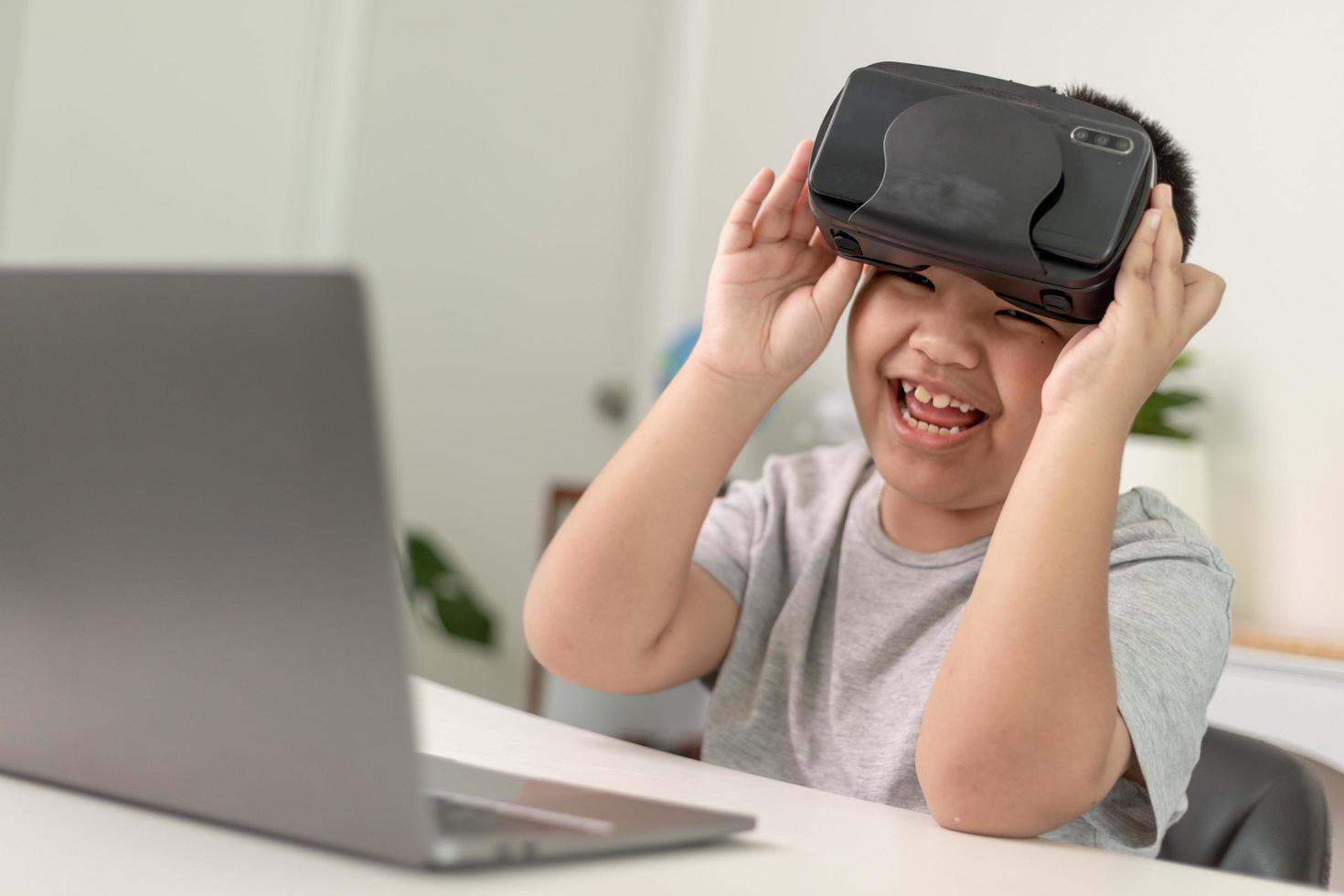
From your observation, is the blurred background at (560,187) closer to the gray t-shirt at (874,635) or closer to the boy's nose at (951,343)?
the gray t-shirt at (874,635)

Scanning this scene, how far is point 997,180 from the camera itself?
2.66 feet

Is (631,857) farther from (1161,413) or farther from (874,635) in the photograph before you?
(1161,413)

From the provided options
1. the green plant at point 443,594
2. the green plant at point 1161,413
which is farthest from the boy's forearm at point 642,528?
the green plant at point 443,594

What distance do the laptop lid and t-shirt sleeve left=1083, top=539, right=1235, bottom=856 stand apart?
0.51 metres

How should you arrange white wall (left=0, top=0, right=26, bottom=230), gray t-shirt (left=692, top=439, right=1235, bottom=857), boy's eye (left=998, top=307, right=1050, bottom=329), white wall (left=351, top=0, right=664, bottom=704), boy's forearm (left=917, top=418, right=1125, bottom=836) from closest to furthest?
boy's forearm (left=917, top=418, right=1125, bottom=836) < gray t-shirt (left=692, top=439, right=1235, bottom=857) < boy's eye (left=998, top=307, right=1050, bottom=329) < white wall (left=0, top=0, right=26, bottom=230) < white wall (left=351, top=0, right=664, bottom=704)

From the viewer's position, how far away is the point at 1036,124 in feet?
2.69

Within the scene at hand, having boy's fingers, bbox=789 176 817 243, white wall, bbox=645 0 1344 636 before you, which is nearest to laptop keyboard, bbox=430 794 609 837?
boy's fingers, bbox=789 176 817 243

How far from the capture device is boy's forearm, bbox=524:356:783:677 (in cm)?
97

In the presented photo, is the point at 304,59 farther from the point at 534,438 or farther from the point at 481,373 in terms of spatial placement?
the point at 534,438

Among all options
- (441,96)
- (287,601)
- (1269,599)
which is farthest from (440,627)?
(287,601)

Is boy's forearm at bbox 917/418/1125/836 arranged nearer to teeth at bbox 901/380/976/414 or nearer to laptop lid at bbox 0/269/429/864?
teeth at bbox 901/380/976/414

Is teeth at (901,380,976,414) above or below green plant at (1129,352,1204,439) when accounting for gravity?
above

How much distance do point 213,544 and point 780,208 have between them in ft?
2.17

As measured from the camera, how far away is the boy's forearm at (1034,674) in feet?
2.38
